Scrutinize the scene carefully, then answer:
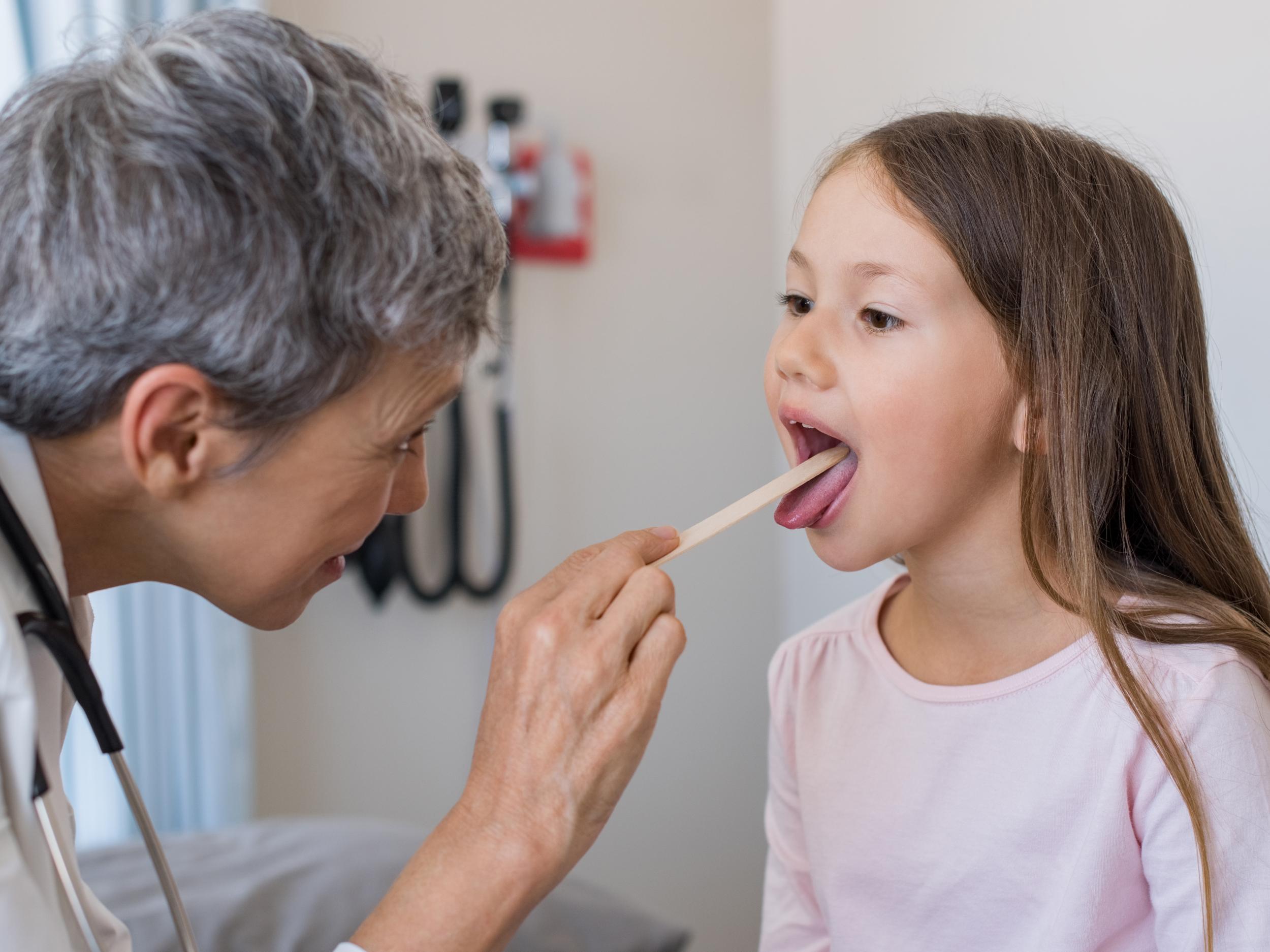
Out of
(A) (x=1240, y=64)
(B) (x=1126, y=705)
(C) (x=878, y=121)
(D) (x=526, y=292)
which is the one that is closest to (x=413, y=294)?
(B) (x=1126, y=705)

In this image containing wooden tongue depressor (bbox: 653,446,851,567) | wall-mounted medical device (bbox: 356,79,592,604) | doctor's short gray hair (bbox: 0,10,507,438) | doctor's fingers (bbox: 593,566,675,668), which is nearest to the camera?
doctor's short gray hair (bbox: 0,10,507,438)

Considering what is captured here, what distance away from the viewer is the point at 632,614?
34.9 inches

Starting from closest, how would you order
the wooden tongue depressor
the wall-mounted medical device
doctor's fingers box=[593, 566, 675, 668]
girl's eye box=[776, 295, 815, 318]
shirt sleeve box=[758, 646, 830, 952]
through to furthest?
1. doctor's fingers box=[593, 566, 675, 668]
2. the wooden tongue depressor
3. girl's eye box=[776, 295, 815, 318]
4. shirt sleeve box=[758, 646, 830, 952]
5. the wall-mounted medical device

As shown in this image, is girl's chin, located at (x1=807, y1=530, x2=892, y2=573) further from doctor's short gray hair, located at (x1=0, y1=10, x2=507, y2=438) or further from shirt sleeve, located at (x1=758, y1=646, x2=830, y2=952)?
doctor's short gray hair, located at (x1=0, y1=10, x2=507, y2=438)

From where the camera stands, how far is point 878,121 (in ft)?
6.33

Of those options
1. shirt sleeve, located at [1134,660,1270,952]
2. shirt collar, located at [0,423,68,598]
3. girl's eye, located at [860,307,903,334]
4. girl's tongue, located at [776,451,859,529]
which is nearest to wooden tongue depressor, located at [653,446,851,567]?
→ girl's tongue, located at [776,451,859,529]

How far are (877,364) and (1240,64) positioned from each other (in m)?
0.60

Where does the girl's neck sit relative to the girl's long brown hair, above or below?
below

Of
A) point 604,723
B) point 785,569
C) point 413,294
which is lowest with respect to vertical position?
point 785,569

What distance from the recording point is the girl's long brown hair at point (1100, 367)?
1.01 meters

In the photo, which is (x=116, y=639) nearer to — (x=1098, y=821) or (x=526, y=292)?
(x=526, y=292)

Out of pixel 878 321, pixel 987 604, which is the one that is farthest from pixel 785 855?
pixel 878 321

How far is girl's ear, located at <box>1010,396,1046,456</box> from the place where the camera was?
1.04 meters

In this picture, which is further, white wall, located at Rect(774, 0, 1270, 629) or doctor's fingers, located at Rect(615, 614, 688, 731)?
white wall, located at Rect(774, 0, 1270, 629)
